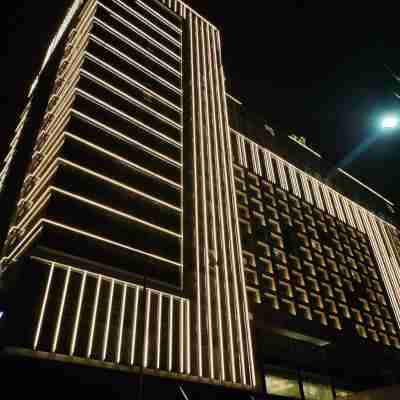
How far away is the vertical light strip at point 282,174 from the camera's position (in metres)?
36.0

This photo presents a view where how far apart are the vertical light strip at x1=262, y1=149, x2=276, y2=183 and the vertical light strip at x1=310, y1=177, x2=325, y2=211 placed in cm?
657

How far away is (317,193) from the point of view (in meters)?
40.0

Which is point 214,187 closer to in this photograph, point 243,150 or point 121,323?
point 243,150

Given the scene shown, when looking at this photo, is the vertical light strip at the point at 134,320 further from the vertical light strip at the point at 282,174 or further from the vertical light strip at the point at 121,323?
the vertical light strip at the point at 282,174

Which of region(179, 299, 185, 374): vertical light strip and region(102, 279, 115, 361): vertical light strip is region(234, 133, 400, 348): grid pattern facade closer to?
region(179, 299, 185, 374): vertical light strip

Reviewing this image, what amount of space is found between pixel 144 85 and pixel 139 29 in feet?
22.6

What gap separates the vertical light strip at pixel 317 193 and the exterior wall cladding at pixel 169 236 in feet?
0.91

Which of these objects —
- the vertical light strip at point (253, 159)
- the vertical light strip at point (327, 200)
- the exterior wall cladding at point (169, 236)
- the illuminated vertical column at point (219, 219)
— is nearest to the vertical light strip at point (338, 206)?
the vertical light strip at point (327, 200)

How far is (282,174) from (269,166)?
1955 mm

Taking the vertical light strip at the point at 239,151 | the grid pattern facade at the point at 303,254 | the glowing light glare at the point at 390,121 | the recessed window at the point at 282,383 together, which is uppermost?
the vertical light strip at the point at 239,151

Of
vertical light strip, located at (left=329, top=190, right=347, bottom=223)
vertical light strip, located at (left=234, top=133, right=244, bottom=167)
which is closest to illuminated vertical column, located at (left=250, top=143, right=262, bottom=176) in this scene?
vertical light strip, located at (left=234, top=133, right=244, bottom=167)

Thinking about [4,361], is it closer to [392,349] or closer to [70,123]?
[70,123]

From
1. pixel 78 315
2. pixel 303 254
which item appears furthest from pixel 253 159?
pixel 78 315

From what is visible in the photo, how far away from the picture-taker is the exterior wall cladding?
1570 centimetres
